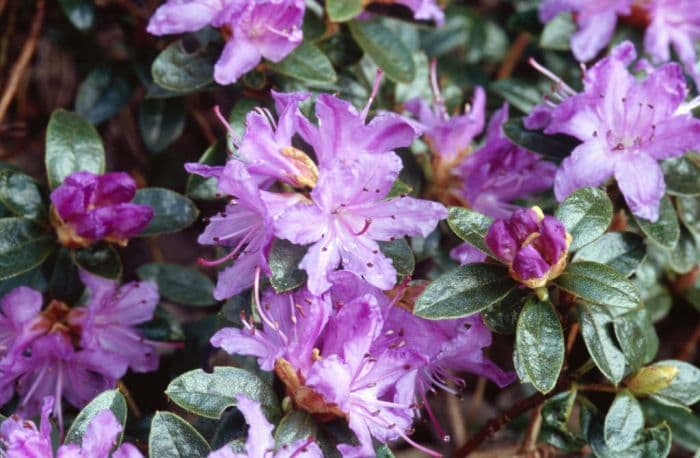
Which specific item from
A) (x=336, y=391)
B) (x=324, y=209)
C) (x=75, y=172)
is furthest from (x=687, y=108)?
(x=75, y=172)

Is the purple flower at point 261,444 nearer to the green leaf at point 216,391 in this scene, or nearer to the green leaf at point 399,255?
Answer: the green leaf at point 216,391

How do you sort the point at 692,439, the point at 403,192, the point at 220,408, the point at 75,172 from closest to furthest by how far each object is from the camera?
the point at 220,408 → the point at 403,192 → the point at 75,172 → the point at 692,439

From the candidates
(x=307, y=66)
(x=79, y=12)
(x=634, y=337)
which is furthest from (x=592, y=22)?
(x=79, y=12)

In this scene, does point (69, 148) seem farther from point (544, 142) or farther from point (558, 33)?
point (558, 33)

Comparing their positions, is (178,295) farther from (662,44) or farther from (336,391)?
(662,44)

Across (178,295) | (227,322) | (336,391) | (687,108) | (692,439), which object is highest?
(687,108)

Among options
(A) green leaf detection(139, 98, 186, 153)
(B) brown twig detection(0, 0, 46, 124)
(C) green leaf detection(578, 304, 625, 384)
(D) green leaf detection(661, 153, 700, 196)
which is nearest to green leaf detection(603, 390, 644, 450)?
(C) green leaf detection(578, 304, 625, 384)

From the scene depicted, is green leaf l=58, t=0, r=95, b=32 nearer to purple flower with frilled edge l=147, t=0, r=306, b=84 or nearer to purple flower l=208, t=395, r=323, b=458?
purple flower with frilled edge l=147, t=0, r=306, b=84

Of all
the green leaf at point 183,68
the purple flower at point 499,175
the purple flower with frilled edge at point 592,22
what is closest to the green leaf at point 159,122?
the green leaf at point 183,68
